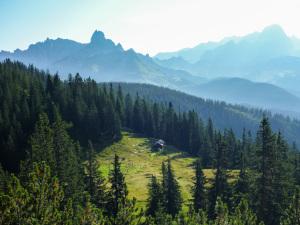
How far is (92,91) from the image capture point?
17050 cm

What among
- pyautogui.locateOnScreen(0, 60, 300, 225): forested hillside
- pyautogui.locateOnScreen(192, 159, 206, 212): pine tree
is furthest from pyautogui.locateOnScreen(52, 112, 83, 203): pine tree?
pyautogui.locateOnScreen(192, 159, 206, 212): pine tree

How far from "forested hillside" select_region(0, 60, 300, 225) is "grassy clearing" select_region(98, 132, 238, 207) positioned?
463cm

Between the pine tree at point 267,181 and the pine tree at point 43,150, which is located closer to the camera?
the pine tree at point 267,181

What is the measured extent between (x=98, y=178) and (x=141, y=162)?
7345 centimetres

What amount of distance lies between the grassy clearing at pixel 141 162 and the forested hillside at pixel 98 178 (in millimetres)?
4634

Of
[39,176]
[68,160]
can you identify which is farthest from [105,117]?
[39,176]

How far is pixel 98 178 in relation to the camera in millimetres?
63688

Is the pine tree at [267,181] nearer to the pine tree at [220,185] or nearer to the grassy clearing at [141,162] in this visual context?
the pine tree at [220,185]

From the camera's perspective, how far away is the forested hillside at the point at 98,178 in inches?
1224

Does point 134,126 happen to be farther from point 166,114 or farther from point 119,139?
point 119,139

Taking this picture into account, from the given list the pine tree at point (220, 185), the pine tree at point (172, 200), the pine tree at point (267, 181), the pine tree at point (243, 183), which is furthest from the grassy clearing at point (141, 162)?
the pine tree at point (267, 181)

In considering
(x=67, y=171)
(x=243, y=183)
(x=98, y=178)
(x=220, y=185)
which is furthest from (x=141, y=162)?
(x=220, y=185)

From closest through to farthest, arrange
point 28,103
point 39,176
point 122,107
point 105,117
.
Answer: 1. point 39,176
2. point 28,103
3. point 105,117
4. point 122,107

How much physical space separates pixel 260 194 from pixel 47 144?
1262 inches
